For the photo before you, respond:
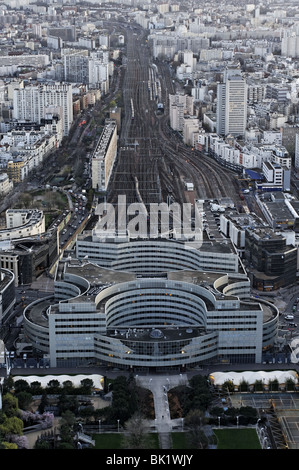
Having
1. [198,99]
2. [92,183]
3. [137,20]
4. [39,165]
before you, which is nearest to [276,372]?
[92,183]

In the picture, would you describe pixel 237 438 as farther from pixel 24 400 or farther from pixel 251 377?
pixel 24 400

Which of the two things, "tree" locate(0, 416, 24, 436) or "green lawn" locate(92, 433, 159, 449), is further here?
"green lawn" locate(92, 433, 159, 449)

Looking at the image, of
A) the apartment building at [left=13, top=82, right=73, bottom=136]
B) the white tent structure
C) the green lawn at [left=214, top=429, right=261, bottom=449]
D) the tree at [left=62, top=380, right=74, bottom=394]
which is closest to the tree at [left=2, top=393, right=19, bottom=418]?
the tree at [left=62, top=380, right=74, bottom=394]

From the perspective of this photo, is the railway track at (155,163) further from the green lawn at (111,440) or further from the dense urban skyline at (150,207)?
the green lawn at (111,440)

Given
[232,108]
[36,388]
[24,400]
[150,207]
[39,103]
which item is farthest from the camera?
[39,103]

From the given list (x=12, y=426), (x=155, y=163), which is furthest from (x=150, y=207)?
(x=12, y=426)

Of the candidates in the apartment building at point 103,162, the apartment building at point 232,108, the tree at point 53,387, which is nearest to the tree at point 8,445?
the tree at point 53,387

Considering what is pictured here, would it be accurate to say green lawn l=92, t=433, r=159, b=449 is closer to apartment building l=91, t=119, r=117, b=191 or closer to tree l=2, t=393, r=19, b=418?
tree l=2, t=393, r=19, b=418
